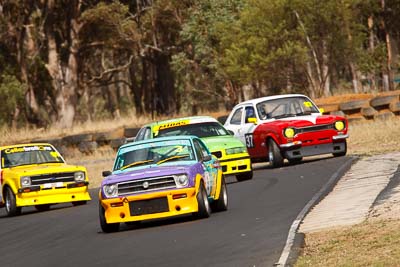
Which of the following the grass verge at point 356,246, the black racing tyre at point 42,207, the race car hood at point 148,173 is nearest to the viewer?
the grass verge at point 356,246

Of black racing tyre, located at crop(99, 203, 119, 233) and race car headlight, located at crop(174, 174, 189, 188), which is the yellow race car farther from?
race car headlight, located at crop(174, 174, 189, 188)

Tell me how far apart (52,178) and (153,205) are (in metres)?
6.85

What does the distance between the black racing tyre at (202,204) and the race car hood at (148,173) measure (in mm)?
311

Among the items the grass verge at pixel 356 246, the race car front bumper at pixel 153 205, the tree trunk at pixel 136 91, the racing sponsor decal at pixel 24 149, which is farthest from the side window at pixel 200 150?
the tree trunk at pixel 136 91

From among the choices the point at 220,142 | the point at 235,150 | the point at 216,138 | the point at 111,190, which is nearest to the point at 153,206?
the point at 111,190

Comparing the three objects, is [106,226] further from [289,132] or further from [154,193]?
[289,132]

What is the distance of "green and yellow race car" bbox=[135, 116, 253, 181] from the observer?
22516 millimetres

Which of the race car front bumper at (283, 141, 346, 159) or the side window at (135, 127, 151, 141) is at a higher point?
the side window at (135, 127, 151, 141)

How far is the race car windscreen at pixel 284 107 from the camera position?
2633cm

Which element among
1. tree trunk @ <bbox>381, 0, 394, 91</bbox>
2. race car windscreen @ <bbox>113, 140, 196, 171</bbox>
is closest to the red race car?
race car windscreen @ <bbox>113, 140, 196, 171</bbox>

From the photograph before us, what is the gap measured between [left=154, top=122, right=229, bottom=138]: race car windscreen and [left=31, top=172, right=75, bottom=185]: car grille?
7.27 feet

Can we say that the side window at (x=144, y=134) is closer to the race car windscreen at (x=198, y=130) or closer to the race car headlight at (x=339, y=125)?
the race car windscreen at (x=198, y=130)

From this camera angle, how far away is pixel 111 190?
50.1ft

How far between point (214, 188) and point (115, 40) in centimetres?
4409
